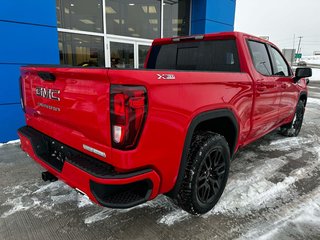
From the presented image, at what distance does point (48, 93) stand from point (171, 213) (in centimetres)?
171

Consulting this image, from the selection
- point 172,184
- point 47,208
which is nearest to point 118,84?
point 172,184

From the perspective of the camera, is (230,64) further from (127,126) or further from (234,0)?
(234,0)

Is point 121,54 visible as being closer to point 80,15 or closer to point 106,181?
point 80,15

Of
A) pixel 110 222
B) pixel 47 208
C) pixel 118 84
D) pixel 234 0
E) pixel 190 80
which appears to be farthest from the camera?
pixel 234 0

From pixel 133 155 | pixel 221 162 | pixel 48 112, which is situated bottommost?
pixel 221 162

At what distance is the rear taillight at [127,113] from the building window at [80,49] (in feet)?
16.4

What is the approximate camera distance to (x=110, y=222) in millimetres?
2352

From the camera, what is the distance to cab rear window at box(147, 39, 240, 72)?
307cm

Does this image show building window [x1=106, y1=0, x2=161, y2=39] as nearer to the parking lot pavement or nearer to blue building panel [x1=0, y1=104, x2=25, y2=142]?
blue building panel [x1=0, y1=104, x2=25, y2=142]

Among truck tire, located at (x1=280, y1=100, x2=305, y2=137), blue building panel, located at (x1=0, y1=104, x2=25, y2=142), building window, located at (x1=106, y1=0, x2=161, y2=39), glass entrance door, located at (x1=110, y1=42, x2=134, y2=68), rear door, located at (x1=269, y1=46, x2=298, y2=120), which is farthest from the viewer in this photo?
glass entrance door, located at (x1=110, y1=42, x2=134, y2=68)

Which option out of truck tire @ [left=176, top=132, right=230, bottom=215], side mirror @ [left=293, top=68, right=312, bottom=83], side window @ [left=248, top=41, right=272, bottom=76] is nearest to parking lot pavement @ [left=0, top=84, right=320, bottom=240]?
truck tire @ [left=176, top=132, right=230, bottom=215]

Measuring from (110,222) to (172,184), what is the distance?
2.70 feet

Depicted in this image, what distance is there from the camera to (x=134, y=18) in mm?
7590

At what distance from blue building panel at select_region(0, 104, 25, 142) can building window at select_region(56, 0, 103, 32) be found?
7.75 ft
